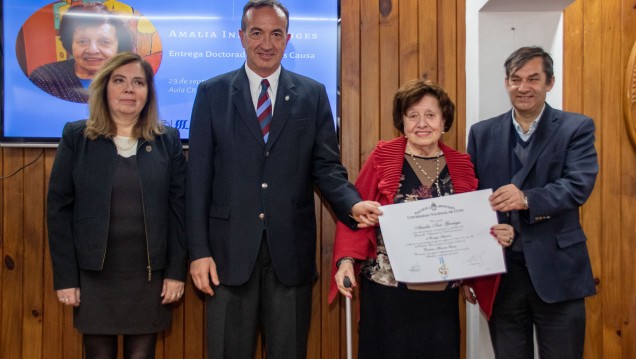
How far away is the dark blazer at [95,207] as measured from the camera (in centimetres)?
202

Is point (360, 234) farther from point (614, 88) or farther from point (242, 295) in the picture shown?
point (614, 88)

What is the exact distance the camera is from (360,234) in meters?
1.95

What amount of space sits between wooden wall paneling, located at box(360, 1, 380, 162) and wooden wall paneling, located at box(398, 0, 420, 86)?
12 cm

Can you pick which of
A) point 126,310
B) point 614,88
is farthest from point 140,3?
point 614,88

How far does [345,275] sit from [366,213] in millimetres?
247

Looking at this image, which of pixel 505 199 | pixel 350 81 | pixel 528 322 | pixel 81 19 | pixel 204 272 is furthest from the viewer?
pixel 350 81

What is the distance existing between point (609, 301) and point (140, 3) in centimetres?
293

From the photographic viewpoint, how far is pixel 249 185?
2.00 meters

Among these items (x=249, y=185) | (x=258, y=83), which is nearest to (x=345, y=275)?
(x=249, y=185)

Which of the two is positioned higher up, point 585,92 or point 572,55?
point 572,55

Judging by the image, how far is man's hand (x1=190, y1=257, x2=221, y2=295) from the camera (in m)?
1.96

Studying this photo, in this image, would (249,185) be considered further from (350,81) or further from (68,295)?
(350,81)

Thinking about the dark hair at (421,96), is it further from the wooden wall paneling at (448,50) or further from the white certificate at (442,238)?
the wooden wall paneling at (448,50)

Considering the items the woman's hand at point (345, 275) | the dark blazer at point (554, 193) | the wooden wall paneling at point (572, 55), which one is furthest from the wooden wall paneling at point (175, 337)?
the wooden wall paneling at point (572, 55)
